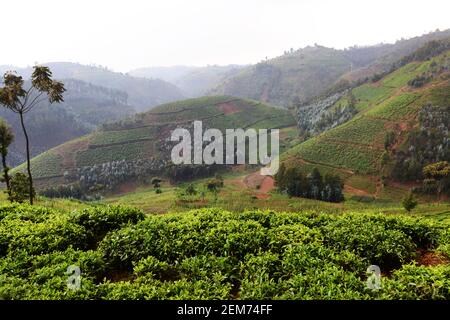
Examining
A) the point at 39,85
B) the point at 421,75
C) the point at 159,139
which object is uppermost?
the point at 421,75

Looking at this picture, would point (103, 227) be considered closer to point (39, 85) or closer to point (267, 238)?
point (267, 238)

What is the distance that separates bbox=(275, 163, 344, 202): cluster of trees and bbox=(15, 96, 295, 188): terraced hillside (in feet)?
160

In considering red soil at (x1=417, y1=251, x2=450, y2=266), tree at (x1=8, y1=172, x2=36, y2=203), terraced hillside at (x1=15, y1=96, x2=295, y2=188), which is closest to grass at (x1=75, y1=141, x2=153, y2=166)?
terraced hillside at (x1=15, y1=96, x2=295, y2=188)

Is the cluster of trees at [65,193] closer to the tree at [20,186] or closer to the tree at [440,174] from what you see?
the tree at [20,186]

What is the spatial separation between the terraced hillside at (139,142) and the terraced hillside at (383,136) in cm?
4998

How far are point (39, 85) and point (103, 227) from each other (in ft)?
63.6

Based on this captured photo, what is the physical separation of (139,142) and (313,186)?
85.4m


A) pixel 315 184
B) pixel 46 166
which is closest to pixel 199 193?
pixel 315 184

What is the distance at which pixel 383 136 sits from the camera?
3570 inches

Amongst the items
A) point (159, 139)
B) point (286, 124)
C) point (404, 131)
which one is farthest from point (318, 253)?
point (286, 124)

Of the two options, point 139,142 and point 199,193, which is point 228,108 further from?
point 199,193

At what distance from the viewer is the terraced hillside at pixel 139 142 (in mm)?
118125

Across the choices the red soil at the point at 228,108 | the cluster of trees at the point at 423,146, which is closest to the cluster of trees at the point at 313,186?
the cluster of trees at the point at 423,146

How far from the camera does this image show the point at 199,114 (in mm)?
166125
